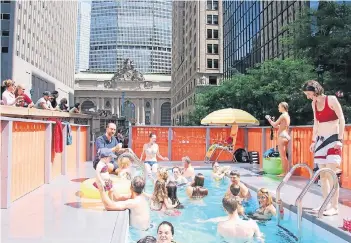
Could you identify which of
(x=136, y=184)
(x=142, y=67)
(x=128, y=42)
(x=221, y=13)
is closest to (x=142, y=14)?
(x=128, y=42)

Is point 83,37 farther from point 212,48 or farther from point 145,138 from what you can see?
point 145,138

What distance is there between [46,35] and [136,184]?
249 ft

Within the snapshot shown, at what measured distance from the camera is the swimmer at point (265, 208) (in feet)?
22.0

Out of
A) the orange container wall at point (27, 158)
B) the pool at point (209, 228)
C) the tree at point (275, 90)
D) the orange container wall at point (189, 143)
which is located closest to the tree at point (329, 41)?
the tree at point (275, 90)

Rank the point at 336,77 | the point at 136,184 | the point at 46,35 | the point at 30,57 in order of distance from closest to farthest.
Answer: the point at 136,184, the point at 336,77, the point at 30,57, the point at 46,35

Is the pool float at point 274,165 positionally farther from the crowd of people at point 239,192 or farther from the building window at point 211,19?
the building window at point 211,19

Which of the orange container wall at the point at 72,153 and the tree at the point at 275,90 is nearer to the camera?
the orange container wall at the point at 72,153

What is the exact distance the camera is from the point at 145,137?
56.6 feet

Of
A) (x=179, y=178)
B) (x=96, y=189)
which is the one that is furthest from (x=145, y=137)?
(x=96, y=189)

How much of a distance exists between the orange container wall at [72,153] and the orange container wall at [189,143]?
5636 millimetres

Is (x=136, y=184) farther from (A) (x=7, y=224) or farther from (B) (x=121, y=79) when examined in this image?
(B) (x=121, y=79)

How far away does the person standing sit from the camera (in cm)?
590

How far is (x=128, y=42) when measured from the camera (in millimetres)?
150000

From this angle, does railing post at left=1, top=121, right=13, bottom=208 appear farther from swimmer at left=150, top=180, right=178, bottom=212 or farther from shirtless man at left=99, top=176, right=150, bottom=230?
swimmer at left=150, top=180, right=178, bottom=212
